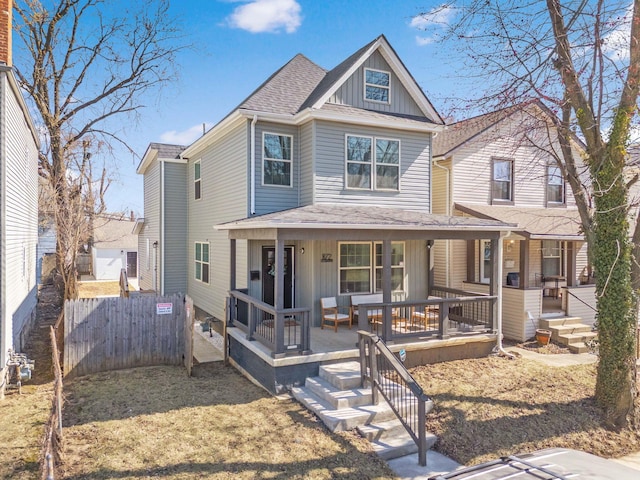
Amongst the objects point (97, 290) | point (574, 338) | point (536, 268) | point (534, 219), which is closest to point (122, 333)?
point (574, 338)

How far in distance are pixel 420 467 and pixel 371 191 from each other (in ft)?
25.6

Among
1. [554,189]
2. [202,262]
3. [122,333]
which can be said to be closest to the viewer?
[122,333]

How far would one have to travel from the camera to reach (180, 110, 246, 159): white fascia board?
38.3ft

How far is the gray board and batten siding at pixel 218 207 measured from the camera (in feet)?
39.8

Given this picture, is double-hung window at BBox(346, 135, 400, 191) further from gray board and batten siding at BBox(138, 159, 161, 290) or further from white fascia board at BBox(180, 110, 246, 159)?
gray board and batten siding at BBox(138, 159, 161, 290)

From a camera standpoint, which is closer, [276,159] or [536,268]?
[276,159]

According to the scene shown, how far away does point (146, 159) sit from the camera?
1980 centimetres

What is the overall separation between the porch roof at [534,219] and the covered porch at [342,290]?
2190mm

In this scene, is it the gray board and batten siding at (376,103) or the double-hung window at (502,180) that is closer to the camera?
the gray board and batten siding at (376,103)

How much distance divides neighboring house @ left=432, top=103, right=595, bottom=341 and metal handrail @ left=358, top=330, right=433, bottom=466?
6575mm

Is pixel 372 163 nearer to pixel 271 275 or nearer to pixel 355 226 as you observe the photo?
pixel 355 226

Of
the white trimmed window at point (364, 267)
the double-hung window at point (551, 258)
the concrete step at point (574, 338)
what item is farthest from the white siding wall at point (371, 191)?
the double-hung window at point (551, 258)

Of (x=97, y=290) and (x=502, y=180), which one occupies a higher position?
(x=502, y=180)

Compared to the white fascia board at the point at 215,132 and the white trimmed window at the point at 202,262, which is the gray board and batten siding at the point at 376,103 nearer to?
the white fascia board at the point at 215,132
